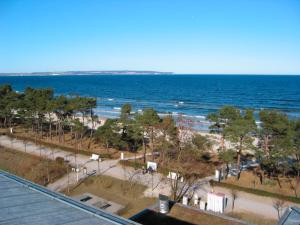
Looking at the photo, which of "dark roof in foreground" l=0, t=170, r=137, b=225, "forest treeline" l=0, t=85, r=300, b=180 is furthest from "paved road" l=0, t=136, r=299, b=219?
"dark roof in foreground" l=0, t=170, r=137, b=225

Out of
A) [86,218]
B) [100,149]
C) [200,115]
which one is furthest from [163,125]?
[200,115]

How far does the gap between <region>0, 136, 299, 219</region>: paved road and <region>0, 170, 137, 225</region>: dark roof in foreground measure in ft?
40.5

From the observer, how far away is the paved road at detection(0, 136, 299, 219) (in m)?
19.8

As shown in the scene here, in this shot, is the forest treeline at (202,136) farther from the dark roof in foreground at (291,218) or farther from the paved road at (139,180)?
the dark roof in foreground at (291,218)

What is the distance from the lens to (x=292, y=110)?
216ft

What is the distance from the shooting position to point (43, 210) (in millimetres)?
8898

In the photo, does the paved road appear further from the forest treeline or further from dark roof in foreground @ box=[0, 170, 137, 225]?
dark roof in foreground @ box=[0, 170, 137, 225]

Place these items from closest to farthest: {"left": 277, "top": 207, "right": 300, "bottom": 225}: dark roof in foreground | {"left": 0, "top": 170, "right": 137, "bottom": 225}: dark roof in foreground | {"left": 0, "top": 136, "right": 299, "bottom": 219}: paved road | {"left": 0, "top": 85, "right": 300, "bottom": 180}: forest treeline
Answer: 1. {"left": 0, "top": 170, "right": 137, "bottom": 225}: dark roof in foreground
2. {"left": 277, "top": 207, "right": 300, "bottom": 225}: dark roof in foreground
3. {"left": 0, "top": 136, "right": 299, "bottom": 219}: paved road
4. {"left": 0, "top": 85, "right": 300, "bottom": 180}: forest treeline

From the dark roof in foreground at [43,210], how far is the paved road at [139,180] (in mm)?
12331

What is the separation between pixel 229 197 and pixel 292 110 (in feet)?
169

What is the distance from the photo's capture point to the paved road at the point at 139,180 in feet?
65.1

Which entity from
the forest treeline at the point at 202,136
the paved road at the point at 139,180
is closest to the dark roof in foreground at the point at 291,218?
the paved road at the point at 139,180

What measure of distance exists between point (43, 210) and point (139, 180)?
15.7m

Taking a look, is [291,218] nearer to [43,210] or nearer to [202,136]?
[43,210]
